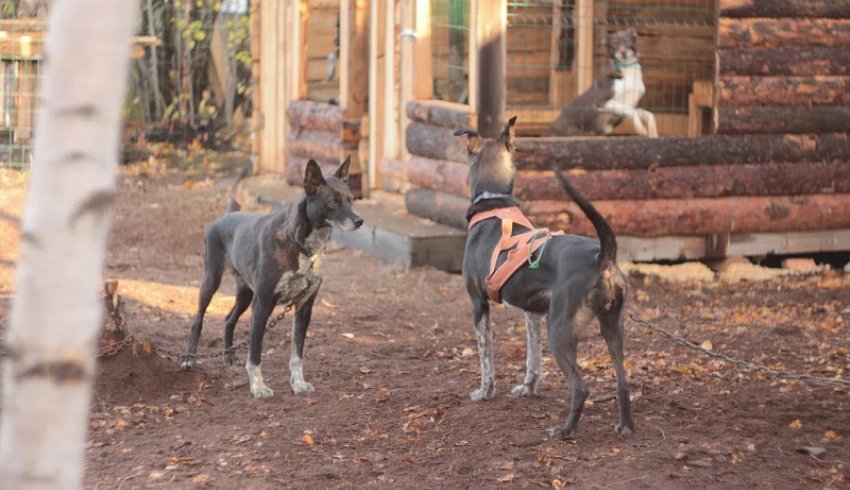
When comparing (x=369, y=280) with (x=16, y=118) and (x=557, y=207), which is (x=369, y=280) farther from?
(x=16, y=118)

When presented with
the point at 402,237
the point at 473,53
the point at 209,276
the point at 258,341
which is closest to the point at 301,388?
the point at 258,341

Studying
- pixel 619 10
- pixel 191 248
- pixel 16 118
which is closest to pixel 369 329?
pixel 191 248

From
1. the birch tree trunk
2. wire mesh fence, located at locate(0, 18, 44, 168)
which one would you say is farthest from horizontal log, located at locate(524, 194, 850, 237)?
the birch tree trunk

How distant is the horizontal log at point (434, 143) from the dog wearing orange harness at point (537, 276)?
383cm

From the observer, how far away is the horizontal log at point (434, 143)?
10.9 metres

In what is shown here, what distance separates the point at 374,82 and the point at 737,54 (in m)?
4.00

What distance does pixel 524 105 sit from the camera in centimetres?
1488

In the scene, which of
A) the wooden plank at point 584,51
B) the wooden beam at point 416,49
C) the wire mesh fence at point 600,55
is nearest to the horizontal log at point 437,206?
the wooden beam at point 416,49

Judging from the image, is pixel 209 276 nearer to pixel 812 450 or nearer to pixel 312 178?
pixel 312 178

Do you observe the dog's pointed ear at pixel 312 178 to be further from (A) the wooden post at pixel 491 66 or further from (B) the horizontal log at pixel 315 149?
(B) the horizontal log at pixel 315 149

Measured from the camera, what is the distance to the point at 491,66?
10320 millimetres

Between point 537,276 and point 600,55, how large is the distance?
9090mm

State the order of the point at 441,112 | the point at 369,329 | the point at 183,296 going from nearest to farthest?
the point at 369,329, the point at 183,296, the point at 441,112

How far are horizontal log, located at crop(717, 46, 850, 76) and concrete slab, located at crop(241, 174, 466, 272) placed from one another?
9.64 ft
